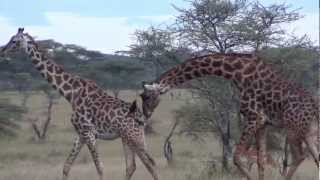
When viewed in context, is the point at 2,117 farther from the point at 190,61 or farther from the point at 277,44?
the point at 190,61

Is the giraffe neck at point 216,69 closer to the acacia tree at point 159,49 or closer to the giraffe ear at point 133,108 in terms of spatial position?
the giraffe ear at point 133,108

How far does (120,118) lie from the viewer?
962cm

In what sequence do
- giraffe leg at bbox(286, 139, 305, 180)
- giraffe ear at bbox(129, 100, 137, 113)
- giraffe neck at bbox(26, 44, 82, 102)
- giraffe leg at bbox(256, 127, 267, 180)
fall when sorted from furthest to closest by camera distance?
giraffe neck at bbox(26, 44, 82, 102) < giraffe ear at bbox(129, 100, 137, 113) < giraffe leg at bbox(286, 139, 305, 180) < giraffe leg at bbox(256, 127, 267, 180)

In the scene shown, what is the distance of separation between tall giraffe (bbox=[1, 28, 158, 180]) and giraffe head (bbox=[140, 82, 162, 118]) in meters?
0.85

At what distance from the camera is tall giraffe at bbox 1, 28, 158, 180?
9453 millimetres

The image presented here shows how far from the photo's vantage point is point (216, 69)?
8.27 metres

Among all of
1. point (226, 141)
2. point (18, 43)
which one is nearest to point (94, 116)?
point (18, 43)

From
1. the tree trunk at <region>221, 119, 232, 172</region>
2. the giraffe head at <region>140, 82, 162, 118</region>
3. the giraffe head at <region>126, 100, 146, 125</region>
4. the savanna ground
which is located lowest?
the savanna ground

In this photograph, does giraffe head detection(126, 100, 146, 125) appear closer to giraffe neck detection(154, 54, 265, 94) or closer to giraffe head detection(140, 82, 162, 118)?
giraffe head detection(140, 82, 162, 118)

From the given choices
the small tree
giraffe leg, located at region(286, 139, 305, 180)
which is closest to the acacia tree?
giraffe leg, located at region(286, 139, 305, 180)

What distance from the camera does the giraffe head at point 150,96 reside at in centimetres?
817

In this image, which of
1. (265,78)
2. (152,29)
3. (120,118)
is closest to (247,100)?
(265,78)

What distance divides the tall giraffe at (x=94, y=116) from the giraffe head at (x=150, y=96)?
847mm

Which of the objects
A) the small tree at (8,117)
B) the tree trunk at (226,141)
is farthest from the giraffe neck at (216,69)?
the small tree at (8,117)
